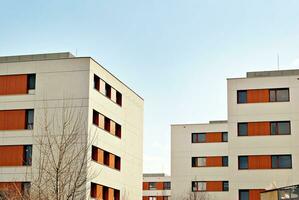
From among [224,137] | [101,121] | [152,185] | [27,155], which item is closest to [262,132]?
[101,121]

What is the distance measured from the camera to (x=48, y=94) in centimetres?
4784

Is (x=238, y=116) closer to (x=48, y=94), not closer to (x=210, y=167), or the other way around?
(x=48, y=94)

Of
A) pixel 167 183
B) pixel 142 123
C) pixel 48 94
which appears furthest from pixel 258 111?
pixel 167 183

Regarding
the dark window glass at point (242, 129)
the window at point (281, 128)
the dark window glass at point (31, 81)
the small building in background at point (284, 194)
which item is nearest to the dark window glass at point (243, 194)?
the dark window glass at point (242, 129)

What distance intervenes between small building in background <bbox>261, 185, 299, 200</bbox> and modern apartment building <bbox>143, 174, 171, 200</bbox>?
84.7 metres

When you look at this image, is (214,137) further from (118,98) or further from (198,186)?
(118,98)

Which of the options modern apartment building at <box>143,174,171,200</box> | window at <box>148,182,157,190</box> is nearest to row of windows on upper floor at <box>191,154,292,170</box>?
modern apartment building at <box>143,174,171,200</box>

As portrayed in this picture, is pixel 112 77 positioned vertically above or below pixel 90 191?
above

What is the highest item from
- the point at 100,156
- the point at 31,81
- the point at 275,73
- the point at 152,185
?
the point at 275,73

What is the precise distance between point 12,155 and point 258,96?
23.7m

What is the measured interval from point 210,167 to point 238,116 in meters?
26.6

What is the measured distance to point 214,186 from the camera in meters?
81.8

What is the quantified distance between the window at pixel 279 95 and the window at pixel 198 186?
28.3 metres

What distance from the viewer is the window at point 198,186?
270 feet
